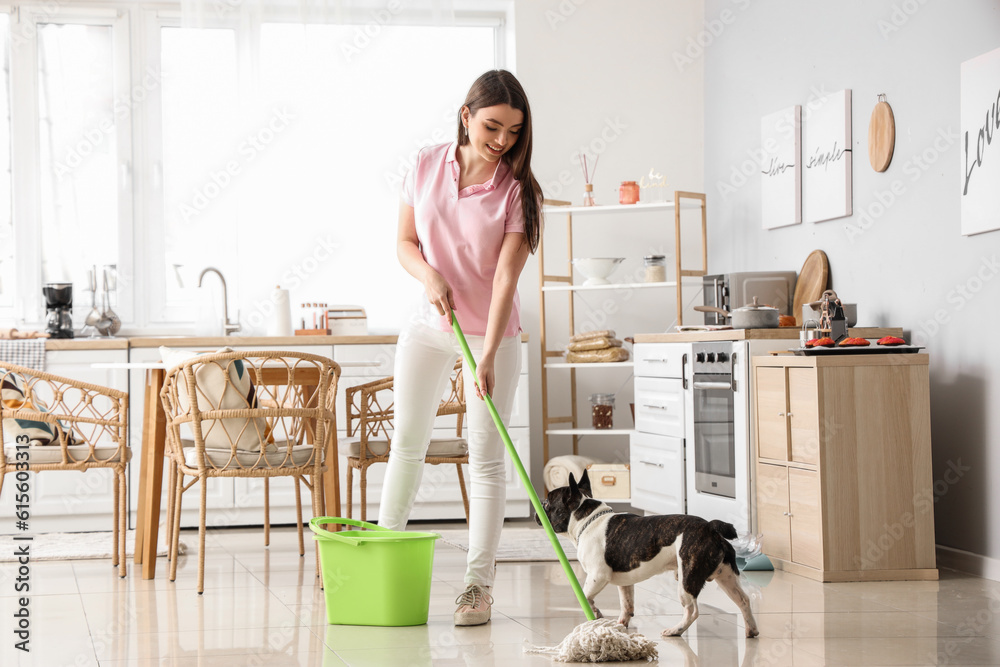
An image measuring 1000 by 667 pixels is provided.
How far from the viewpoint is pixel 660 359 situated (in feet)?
14.0

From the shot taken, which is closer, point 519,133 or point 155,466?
point 519,133

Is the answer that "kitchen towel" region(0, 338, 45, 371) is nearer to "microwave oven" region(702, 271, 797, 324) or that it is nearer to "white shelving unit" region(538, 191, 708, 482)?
"white shelving unit" region(538, 191, 708, 482)

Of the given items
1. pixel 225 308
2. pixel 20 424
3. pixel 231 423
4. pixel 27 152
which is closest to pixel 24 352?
pixel 225 308

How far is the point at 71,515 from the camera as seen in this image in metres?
4.39

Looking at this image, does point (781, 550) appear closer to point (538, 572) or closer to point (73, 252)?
point (538, 572)

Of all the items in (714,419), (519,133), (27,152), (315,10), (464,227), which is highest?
(315,10)

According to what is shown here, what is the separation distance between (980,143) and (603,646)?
83.4 inches

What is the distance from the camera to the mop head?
213 cm

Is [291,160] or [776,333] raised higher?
[291,160]

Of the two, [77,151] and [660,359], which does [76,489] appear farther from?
[660,359]

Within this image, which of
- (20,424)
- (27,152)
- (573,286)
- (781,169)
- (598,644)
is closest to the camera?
(598,644)

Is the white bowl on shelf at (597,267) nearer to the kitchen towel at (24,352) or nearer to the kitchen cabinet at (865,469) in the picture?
the kitchen cabinet at (865,469)

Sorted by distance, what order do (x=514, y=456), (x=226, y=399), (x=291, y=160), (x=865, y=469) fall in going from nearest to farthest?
(x=514, y=456), (x=226, y=399), (x=865, y=469), (x=291, y=160)

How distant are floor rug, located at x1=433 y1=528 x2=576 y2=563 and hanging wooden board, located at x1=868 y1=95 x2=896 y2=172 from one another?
72.1 inches
